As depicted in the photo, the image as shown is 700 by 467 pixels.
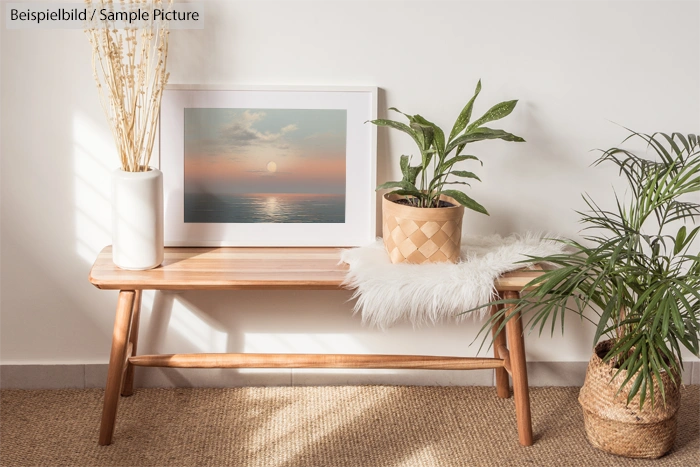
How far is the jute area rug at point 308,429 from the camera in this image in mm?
2129

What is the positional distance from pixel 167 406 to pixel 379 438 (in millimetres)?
720

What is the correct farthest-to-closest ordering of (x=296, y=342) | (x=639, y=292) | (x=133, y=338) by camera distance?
(x=296, y=342), (x=133, y=338), (x=639, y=292)

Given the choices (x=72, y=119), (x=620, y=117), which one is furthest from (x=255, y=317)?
(x=620, y=117)

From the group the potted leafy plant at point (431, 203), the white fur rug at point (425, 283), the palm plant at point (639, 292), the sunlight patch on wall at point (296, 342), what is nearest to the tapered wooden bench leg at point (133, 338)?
the sunlight patch on wall at point (296, 342)

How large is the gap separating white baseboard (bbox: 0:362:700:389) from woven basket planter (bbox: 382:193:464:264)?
608mm

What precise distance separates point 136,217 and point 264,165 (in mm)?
455

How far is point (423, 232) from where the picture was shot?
2.08 metres

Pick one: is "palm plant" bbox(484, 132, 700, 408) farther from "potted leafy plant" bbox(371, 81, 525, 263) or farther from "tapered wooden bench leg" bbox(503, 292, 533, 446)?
"potted leafy plant" bbox(371, 81, 525, 263)

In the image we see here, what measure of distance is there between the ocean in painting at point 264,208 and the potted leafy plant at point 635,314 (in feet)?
2.21

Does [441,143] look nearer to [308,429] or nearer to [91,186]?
[308,429]

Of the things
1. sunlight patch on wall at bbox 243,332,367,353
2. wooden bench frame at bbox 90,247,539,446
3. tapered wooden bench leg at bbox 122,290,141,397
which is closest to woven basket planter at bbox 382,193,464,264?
wooden bench frame at bbox 90,247,539,446

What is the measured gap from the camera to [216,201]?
2340mm

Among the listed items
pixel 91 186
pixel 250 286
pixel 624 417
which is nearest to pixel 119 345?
pixel 250 286

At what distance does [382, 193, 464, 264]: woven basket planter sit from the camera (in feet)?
6.77
